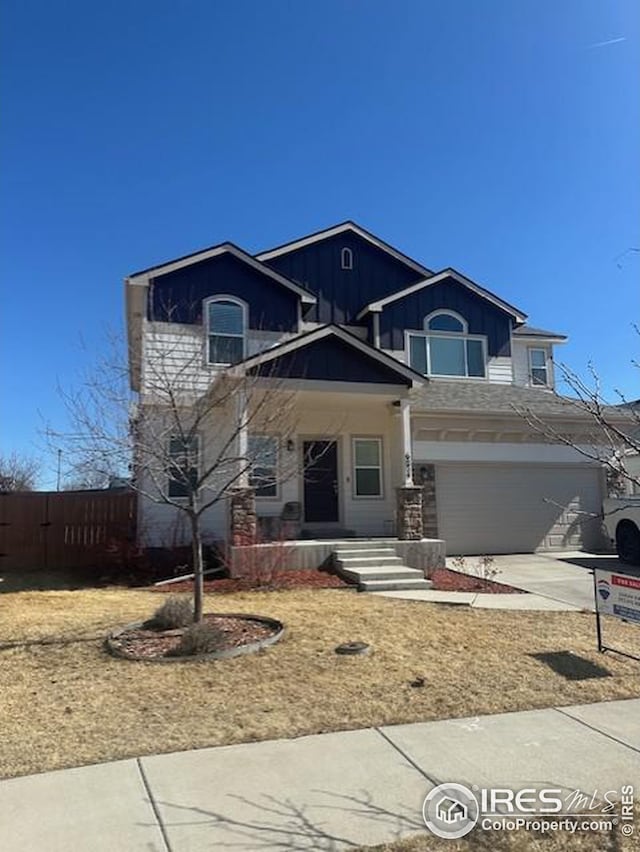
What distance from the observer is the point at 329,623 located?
777 cm

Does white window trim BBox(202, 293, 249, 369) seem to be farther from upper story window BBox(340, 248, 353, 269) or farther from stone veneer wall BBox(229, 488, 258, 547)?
stone veneer wall BBox(229, 488, 258, 547)

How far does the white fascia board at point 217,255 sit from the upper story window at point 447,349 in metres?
3.36

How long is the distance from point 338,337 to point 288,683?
27.3 ft

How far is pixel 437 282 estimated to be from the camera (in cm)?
1764

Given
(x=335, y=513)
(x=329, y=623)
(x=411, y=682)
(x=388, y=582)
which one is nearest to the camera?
(x=411, y=682)

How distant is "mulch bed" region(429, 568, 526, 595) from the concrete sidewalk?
5767mm

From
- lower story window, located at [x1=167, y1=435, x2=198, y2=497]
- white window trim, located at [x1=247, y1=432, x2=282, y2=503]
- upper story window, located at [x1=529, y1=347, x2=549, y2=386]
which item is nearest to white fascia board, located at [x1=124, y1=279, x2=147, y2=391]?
white window trim, located at [x1=247, y1=432, x2=282, y2=503]

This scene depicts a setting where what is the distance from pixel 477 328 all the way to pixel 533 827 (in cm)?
1583

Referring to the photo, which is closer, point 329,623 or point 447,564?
point 329,623

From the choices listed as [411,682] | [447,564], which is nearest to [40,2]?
[411,682]

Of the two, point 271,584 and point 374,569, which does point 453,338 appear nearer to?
point 374,569

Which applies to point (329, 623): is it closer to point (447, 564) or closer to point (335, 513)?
point (447, 564)

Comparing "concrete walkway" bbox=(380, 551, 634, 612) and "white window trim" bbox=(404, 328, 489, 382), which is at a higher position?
"white window trim" bbox=(404, 328, 489, 382)

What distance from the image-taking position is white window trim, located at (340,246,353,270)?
58.0ft
